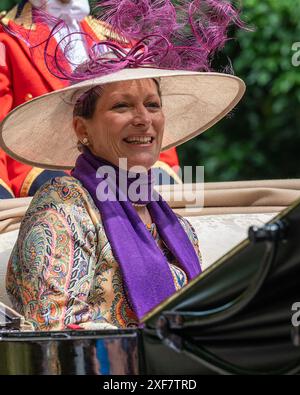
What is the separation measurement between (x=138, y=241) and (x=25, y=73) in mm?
1512

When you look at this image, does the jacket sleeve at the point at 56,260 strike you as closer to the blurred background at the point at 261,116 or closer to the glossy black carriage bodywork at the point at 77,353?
the glossy black carriage bodywork at the point at 77,353

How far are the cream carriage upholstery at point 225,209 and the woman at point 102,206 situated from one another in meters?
0.29

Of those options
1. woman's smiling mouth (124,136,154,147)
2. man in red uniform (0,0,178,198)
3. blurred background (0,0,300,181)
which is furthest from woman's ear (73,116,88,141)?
blurred background (0,0,300,181)

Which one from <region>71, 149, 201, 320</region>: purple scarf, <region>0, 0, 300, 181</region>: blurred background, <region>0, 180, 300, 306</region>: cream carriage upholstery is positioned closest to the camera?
<region>71, 149, 201, 320</region>: purple scarf

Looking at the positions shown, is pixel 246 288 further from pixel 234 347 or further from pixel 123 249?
pixel 123 249

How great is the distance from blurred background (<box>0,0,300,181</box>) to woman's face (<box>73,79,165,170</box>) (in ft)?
10.8

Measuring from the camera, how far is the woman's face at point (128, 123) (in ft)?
8.92

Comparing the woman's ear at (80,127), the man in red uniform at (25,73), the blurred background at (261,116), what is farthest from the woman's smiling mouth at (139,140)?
the blurred background at (261,116)

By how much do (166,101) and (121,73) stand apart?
42cm

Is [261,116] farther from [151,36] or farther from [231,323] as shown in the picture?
[231,323]

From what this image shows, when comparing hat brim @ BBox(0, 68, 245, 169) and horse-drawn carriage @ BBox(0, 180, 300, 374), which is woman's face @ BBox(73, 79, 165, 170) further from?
horse-drawn carriage @ BBox(0, 180, 300, 374)

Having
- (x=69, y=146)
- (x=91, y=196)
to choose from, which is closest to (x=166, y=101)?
(x=69, y=146)

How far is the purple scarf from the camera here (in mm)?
2592

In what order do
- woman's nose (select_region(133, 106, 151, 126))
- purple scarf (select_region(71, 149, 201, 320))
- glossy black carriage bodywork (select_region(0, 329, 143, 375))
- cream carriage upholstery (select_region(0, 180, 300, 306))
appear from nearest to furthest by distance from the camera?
glossy black carriage bodywork (select_region(0, 329, 143, 375)) < purple scarf (select_region(71, 149, 201, 320)) < woman's nose (select_region(133, 106, 151, 126)) < cream carriage upholstery (select_region(0, 180, 300, 306))
